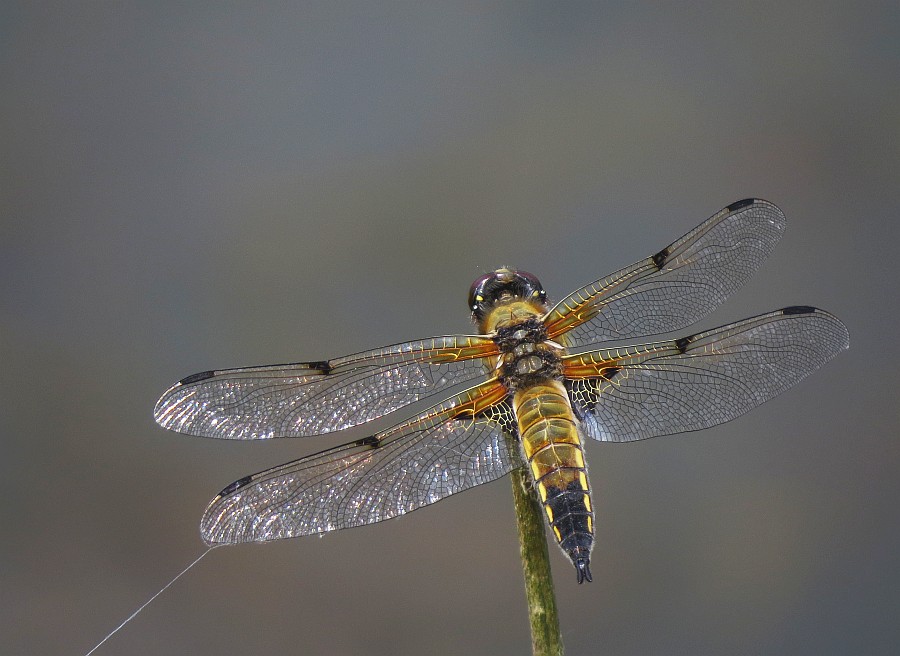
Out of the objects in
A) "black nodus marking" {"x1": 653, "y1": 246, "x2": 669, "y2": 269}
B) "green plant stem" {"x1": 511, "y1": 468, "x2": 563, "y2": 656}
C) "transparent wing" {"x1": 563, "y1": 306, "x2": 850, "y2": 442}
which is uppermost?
"black nodus marking" {"x1": 653, "y1": 246, "x2": 669, "y2": 269}

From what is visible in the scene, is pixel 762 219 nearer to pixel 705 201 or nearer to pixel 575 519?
pixel 575 519

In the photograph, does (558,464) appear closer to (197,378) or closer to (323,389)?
(323,389)

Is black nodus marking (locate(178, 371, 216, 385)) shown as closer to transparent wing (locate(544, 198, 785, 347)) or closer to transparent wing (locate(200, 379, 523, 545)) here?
transparent wing (locate(200, 379, 523, 545))

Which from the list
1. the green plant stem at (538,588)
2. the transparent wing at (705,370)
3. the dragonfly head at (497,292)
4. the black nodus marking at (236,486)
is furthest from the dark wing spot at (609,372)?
the black nodus marking at (236,486)

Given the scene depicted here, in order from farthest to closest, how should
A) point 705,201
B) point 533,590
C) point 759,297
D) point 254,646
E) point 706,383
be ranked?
point 705,201 → point 759,297 → point 254,646 → point 706,383 → point 533,590

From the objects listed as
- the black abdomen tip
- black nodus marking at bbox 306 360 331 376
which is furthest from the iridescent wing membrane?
the black abdomen tip

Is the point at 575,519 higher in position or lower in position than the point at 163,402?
lower

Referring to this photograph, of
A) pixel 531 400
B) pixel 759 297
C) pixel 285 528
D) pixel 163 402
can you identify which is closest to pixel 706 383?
pixel 531 400

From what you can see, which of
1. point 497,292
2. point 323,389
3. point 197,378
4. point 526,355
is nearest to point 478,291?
point 497,292
